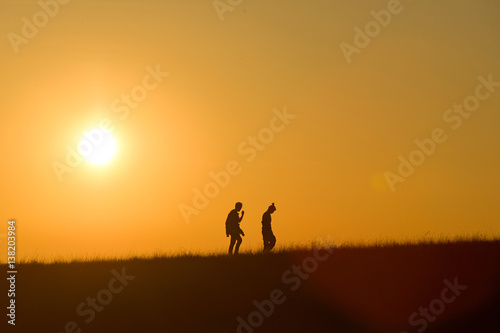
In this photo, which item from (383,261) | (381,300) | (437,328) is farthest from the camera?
(383,261)

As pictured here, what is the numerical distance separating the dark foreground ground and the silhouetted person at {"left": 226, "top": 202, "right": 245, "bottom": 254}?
10.6 feet

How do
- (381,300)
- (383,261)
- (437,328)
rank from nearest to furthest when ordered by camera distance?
(437,328), (381,300), (383,261)

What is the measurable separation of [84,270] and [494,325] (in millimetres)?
11640

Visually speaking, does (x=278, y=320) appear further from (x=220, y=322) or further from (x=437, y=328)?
(x=437, y=328)

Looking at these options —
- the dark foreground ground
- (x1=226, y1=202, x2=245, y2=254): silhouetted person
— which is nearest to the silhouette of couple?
(x1=226, y1=202, x2=245, y2=254): silhouetted person

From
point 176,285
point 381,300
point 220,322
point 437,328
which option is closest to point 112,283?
point 176,285

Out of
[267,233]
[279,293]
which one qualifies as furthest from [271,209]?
[279,293]

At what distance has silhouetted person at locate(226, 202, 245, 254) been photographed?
27.9 meters

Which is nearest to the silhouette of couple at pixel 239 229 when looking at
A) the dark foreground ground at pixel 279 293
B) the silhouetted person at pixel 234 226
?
the silhouetted person at pixel 234 226

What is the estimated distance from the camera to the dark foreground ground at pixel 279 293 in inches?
816

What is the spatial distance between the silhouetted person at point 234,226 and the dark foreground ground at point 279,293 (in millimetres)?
3227

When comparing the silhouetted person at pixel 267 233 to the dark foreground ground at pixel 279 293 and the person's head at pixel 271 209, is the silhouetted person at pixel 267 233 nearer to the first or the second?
the person's head at pixel 271 209

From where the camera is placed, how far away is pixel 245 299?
21781mm

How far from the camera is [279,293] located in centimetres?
2202
